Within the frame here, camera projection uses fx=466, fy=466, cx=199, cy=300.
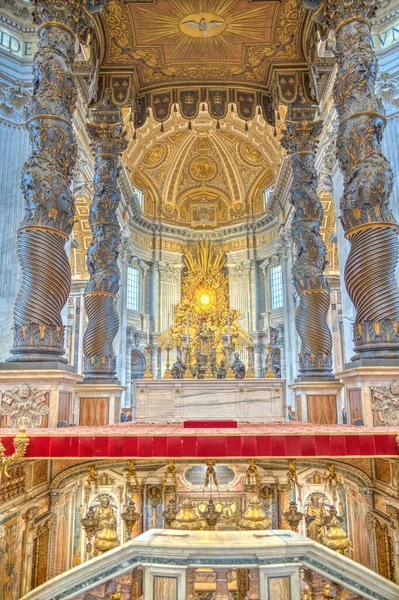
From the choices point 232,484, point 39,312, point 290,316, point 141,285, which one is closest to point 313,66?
point 39,312

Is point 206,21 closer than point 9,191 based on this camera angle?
Yes

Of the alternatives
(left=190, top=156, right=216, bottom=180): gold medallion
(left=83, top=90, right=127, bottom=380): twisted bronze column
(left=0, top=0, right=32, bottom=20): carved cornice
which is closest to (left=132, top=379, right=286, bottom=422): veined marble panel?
(left=83, top=90, right=127, bottom=380): twisted bronze column

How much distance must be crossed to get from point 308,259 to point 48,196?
4.44 meters

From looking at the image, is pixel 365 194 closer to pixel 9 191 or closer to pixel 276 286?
pixel 9 191

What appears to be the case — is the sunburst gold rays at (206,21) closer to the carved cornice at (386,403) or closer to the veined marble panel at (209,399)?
the carved cornice at (386,403)

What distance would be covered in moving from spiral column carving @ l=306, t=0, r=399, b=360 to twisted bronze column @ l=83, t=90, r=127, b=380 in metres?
Answer: 4.17

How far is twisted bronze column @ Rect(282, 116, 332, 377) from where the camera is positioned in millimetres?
7251

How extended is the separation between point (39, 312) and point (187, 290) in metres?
21.7

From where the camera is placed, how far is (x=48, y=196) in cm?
489

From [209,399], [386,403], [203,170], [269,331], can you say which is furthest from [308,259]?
[203,170]

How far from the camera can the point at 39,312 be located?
4707 mm

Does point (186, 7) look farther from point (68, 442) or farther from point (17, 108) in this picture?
point (17, 108)

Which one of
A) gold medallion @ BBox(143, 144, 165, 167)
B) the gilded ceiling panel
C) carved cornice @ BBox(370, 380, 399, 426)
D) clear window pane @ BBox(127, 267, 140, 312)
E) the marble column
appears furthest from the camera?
gold medallion @ BBox(143, 144, 165, 167)

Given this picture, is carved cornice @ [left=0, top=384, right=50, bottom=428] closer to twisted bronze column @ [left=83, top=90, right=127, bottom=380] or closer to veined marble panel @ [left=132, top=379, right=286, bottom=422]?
twisted bronze column @ [left=83, top=90, right=127, bottom=380]
